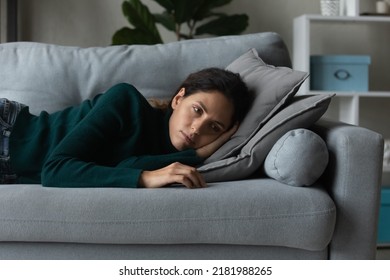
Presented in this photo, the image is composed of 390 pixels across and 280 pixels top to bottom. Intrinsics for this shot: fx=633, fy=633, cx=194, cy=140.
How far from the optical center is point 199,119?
1825mm

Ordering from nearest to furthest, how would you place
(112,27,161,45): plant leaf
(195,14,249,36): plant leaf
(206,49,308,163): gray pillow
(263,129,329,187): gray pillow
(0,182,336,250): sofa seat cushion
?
1. (0,182,336,250): sofa seat cushion
2. (263,129,329,187): gray pillow
3. (206,49,308,163): gray pillow
4. (112,27,161,45): plant leaf
5. (195,14,249,36): plant leaf

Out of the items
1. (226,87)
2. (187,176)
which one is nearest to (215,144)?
(226,87)

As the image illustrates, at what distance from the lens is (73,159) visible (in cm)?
171

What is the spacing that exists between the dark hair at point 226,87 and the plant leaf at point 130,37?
4.75ft

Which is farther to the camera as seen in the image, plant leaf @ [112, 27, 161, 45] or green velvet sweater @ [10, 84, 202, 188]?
plant leaf @ [112, 27, 161, 45]

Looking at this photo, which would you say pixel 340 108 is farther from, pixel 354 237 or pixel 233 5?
pixel 354 237

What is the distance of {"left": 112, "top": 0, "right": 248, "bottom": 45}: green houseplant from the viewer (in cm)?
339

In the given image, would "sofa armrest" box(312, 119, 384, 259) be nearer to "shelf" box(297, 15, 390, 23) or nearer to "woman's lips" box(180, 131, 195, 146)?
"woman's lips" box(180, 131, 195, 146)

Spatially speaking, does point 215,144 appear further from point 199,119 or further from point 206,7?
point 206,7

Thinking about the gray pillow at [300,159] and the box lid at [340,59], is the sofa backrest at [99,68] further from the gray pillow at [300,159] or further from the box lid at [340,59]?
the box lid at [340,59]

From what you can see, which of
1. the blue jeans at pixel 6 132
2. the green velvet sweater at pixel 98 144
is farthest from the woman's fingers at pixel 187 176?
the blue jeans at pixel 6 132

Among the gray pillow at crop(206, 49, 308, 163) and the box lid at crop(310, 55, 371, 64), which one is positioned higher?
the gray pillow at crop(206, 49, 308, 163)

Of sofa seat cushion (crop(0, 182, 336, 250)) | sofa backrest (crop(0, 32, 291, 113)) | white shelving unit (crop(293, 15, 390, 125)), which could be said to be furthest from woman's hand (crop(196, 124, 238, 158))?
white shelving unit (crop(293, 15, 390, 125))

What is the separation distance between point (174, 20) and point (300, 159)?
1955 millimetres
